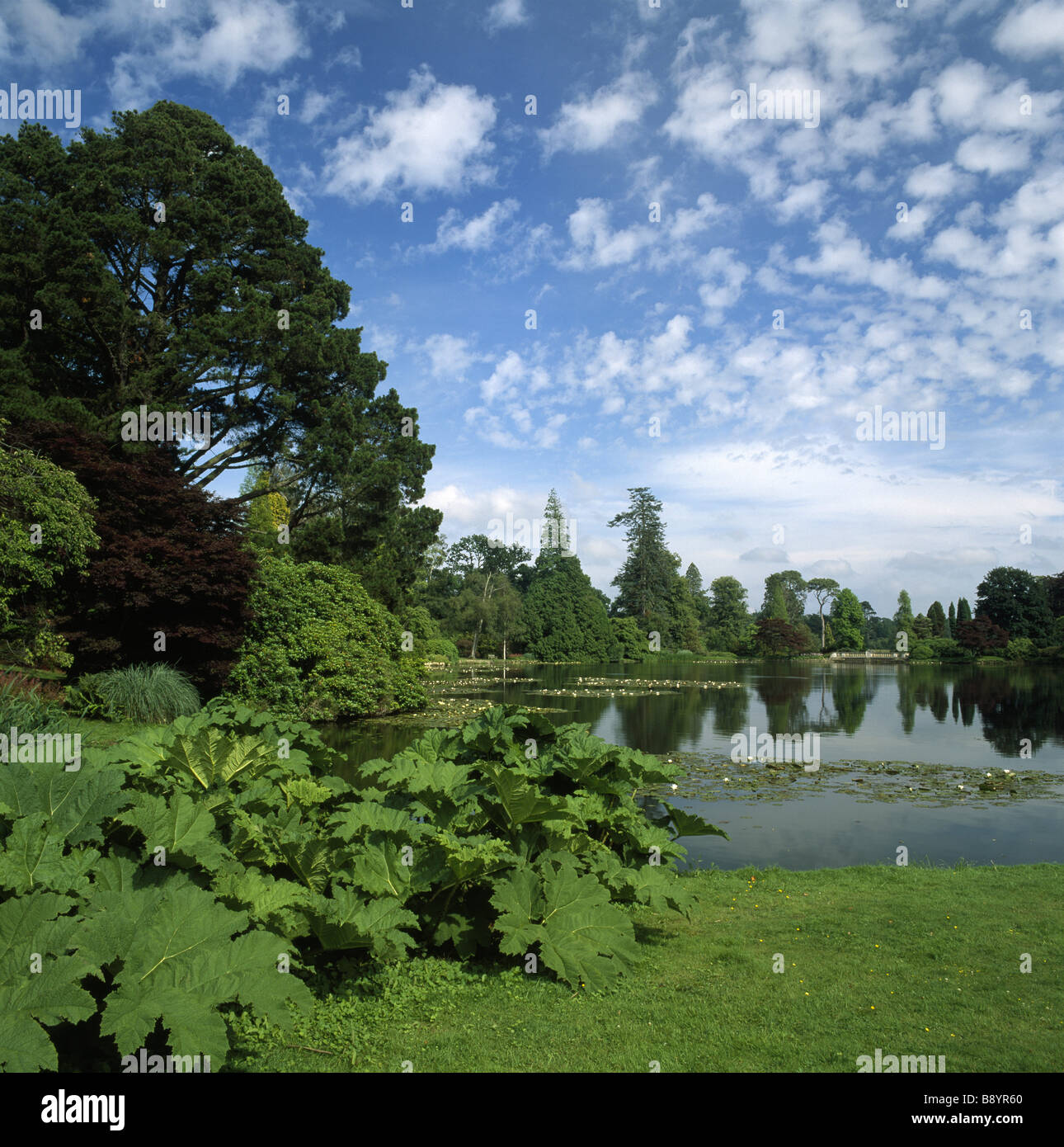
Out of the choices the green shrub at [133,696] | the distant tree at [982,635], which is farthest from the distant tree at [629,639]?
the green shrub at [133,696]

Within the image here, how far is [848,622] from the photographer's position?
82.0 meters

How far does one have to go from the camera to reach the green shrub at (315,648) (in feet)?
55.0

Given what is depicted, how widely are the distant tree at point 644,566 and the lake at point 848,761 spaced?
36686mm

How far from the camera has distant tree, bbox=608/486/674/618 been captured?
71.9m

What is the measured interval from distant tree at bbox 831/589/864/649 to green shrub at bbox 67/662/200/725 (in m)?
78.6

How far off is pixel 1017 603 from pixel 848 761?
183 feet

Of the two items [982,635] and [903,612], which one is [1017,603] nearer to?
[982,635]

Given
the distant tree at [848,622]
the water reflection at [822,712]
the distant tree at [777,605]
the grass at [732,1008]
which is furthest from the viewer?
the distant tree at [848,622]

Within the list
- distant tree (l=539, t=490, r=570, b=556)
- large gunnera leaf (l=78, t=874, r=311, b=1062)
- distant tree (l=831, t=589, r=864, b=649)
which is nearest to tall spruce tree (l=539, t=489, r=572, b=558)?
distant tree (l=539, t=490, r=570, b=556)

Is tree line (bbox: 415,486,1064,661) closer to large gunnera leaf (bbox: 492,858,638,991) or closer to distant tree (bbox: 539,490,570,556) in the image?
distant tree (bbox: 539,490,570,556)

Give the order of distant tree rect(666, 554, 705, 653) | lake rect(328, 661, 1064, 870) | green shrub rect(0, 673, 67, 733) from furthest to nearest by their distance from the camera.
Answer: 1. distant tree rect(666, 554, 705, 653)
2. lake rect(328, 661, 1064, 870)
3. green shrub rect(0, 673, 67, 733)

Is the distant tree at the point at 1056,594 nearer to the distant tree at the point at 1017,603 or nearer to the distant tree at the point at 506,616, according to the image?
the distant tree at the point at 1017,603
